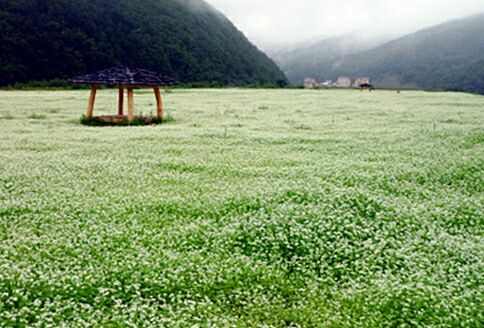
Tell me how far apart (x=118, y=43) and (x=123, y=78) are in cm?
10530

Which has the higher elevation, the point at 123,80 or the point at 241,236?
the point at 123,80

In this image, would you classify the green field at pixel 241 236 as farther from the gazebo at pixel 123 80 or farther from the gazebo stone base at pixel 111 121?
the gazebo stone base at pixel 111 121

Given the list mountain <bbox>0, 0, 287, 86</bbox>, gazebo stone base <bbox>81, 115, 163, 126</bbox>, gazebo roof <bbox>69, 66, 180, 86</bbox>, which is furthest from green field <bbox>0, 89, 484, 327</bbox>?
mountain <bbox>0, 0, 287, 86</bbox>

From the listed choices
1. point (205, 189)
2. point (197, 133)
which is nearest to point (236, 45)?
point (197, 133)

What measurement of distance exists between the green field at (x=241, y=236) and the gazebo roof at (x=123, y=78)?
32.2 feet

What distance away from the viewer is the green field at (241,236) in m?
8.20

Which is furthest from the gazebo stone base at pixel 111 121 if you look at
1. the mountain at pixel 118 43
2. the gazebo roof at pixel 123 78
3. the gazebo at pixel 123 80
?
the mountain at pixel 118 43

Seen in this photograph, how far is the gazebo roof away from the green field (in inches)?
387

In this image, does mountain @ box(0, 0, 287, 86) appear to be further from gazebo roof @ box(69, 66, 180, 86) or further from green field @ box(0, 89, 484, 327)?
green field @ box(0, 89, 484, 327)

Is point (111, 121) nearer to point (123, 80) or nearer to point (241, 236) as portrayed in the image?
point (123, 80)

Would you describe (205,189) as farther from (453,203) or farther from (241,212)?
(453,203)

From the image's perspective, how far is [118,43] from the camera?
13062 centimetres

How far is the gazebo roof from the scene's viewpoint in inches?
1261

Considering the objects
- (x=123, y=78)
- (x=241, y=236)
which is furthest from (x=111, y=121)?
(x=241, y=236)
